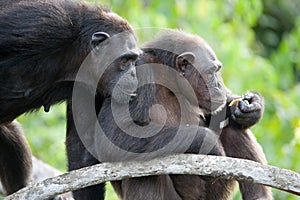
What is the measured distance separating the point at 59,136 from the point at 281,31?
715 cm

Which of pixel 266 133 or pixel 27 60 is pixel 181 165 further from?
pixel 266 133

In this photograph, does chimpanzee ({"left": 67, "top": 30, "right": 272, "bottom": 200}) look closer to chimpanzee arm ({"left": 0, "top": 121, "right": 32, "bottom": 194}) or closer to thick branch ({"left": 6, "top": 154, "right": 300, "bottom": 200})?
thick branch ({"left": 6, "top": 154, "right": 300, "bottom": 200})

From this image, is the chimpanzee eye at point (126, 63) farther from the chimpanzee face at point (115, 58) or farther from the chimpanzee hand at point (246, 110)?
the chimpanzee hand at point (246, 110)

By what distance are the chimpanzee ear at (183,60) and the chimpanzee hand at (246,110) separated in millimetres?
441

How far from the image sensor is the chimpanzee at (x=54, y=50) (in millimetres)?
5227

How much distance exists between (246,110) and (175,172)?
1.09m

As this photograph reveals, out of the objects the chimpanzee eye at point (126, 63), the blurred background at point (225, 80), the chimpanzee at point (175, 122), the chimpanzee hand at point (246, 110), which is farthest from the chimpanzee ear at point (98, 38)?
the blurred background at point (225, 80)

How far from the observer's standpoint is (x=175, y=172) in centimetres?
465

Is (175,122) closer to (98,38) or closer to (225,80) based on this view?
(98,38)

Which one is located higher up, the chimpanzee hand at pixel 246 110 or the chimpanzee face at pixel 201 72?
the chimpanzee face at pixel 201 72

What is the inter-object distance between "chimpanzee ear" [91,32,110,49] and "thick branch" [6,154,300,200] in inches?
40.8

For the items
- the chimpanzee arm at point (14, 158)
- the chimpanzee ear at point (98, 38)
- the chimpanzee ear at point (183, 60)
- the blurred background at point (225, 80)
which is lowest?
Answer: the chimpanzee arm at point (14, 158)

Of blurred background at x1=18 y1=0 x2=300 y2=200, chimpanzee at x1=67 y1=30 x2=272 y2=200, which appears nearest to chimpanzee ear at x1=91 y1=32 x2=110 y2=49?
chimpanzee at x1=67 y1=30 x2=272 y2=200

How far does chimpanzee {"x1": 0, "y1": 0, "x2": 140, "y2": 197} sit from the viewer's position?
5.23m
